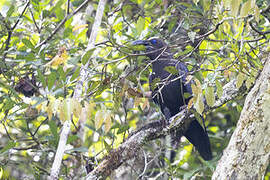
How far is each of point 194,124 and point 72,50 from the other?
168 cm

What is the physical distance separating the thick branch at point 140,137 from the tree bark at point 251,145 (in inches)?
49.0

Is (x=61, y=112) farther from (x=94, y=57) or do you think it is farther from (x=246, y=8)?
(x=246, y=8)

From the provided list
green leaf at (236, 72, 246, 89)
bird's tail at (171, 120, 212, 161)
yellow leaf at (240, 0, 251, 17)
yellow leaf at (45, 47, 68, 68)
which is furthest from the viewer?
bird's tail at (171, 120, 212, 161)

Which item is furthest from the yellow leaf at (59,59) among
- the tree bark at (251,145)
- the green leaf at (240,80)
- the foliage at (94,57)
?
the tree bark at (251,145)

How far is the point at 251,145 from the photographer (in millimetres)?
2203

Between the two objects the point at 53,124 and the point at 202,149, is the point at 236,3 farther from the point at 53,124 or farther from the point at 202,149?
the point at 202,149

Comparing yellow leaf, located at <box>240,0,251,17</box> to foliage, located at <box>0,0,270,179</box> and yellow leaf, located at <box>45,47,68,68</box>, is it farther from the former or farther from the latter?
yellow leaf, located at <box>45,47,68,68</box>

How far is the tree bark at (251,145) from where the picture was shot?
7.15 ft

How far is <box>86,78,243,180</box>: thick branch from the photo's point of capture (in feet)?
11.2

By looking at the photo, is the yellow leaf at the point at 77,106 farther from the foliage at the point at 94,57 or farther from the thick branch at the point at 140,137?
the thick branch at the point at 140,137

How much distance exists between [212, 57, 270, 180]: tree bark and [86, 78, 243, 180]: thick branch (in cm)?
124

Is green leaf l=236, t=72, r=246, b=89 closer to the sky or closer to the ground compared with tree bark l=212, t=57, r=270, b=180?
closer to the sky

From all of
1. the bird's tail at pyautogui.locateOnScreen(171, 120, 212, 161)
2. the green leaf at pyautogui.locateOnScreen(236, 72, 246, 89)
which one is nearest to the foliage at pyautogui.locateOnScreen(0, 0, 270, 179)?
the green leaf at pyautogui.locateOnScreen(236, 72, 246, 89)

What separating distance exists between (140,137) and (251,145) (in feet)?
4.98
